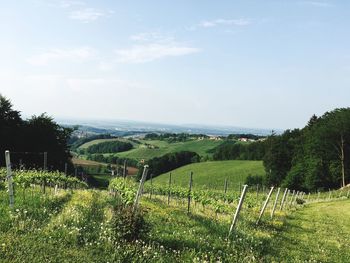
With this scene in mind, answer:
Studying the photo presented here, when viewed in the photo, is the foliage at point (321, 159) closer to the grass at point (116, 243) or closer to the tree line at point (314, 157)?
the tree line at point (314, 157)

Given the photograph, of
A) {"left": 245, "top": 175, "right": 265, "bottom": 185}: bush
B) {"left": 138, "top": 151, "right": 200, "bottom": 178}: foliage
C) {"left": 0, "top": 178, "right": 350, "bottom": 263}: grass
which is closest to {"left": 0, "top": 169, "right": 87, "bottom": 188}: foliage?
{"left": 0, "top": 178, "right": 350, "bottom": 263}: grass

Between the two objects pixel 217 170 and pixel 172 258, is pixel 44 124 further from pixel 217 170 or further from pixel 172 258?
pixel 172 258

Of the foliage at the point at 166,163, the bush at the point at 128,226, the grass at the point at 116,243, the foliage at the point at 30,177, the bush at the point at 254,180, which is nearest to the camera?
the grass at the point at 116,243

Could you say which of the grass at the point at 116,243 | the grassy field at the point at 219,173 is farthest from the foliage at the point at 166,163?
the grass at the point at 116,243

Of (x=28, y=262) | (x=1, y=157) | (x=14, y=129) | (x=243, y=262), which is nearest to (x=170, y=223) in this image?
(x=243, y=262)

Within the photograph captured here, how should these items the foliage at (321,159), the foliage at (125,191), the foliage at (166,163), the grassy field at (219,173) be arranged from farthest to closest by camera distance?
the foliage at (166,163) → the grassy field at (219,173) → the foliage at (321,159) → the foliage at (125,191)

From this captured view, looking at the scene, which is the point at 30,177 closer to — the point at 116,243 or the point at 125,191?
the point at 125,191

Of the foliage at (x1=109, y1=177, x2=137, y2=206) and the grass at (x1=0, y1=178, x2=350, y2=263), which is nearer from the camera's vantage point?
the grass at (x1=0, y1=178, x2=350, y2=263)

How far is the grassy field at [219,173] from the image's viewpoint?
110750 millimetres

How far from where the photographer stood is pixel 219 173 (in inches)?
4717

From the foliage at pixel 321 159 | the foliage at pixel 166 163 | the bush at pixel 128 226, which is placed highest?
the bush at pixel 128 226

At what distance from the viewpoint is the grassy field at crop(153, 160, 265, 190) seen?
110750 millimetres

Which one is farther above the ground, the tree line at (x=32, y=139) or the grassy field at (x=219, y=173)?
the tree line at (x=32, y=139)

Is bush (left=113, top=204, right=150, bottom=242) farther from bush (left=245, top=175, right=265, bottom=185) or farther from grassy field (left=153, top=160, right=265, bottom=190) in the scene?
bush (left=245, top=175, right=265, bottom=185)
